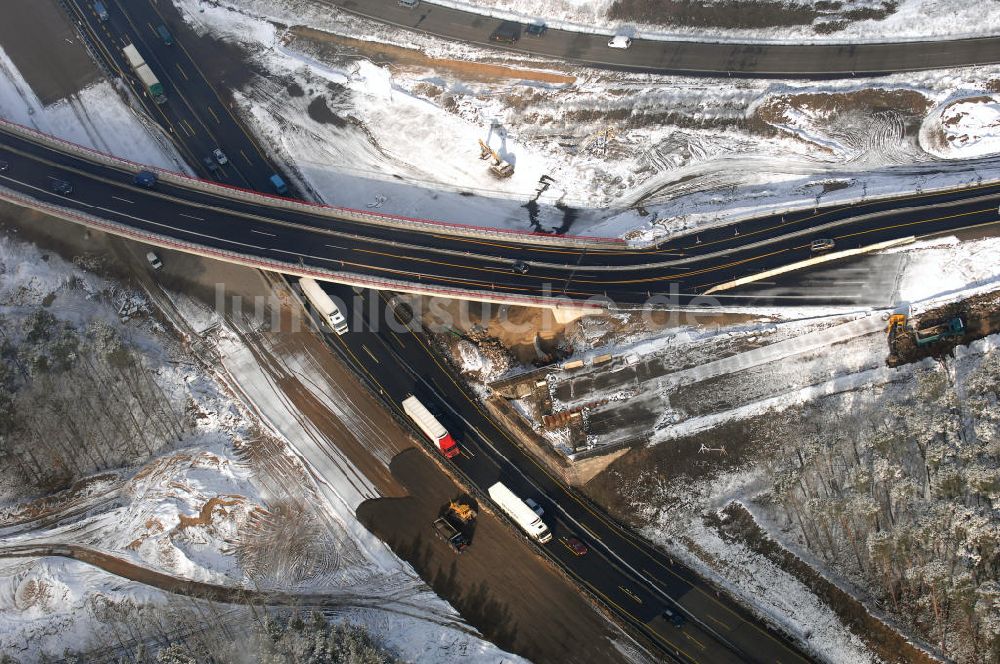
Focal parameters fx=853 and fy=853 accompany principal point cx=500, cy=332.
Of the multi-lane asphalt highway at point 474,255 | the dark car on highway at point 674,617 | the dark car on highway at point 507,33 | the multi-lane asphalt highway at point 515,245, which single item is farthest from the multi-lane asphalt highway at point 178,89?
the dark car on highway at point 674,617

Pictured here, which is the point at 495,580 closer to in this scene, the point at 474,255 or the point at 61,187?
the point at 474,255

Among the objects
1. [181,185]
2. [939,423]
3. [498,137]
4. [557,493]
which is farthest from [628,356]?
[181,185]

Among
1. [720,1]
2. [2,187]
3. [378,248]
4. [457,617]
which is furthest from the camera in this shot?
→ [720,1]

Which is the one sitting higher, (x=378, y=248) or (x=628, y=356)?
(x=378, y=248)

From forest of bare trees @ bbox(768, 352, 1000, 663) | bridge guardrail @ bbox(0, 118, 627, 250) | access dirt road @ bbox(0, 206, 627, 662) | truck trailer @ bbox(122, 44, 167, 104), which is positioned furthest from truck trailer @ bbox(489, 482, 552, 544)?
truck trailer @ bbox(122, 44, 167, 104)

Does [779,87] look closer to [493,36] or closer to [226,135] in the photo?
[493,36]
